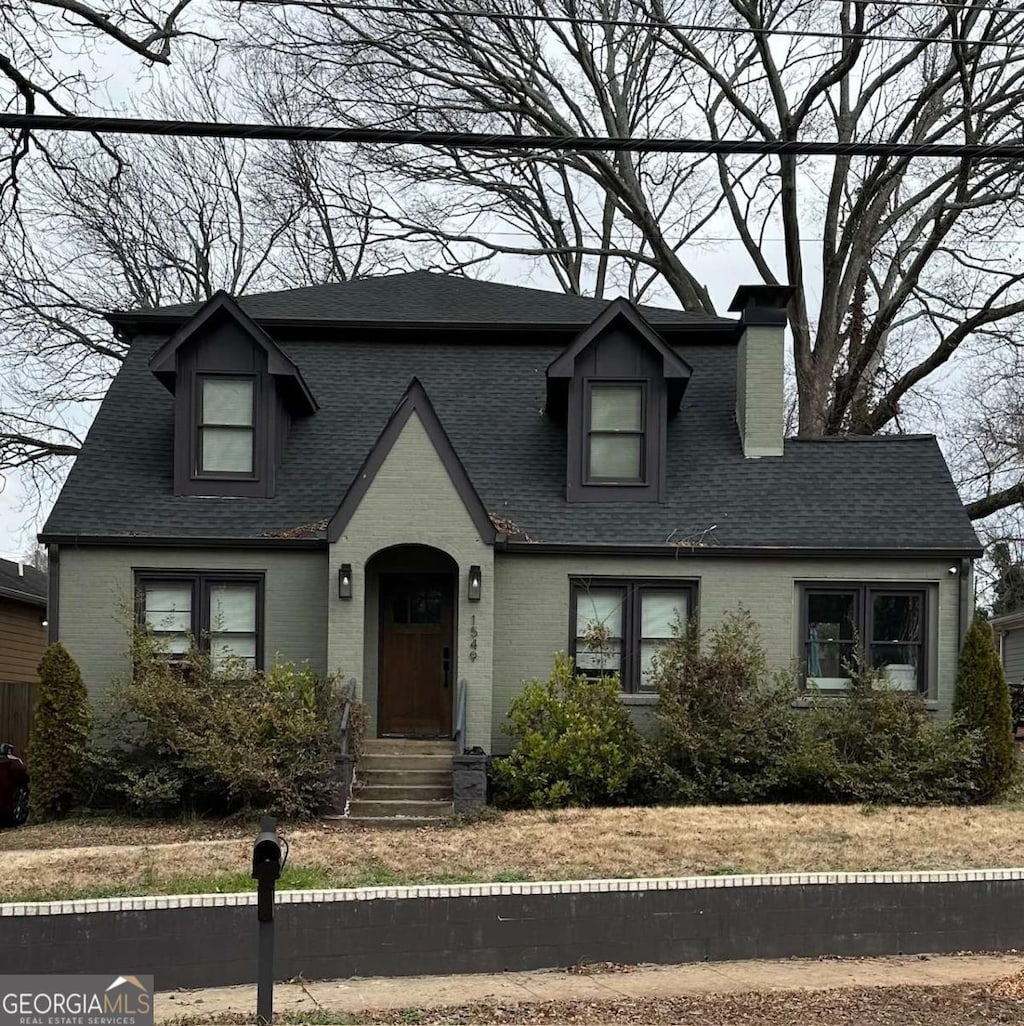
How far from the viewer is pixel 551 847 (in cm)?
1334

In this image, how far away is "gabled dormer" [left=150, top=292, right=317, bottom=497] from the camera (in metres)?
18.8

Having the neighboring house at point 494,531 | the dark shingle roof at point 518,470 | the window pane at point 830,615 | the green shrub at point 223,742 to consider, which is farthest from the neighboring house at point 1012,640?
the green shrub at point 223,742

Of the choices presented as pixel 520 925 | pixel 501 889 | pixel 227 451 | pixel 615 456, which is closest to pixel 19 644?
pixel 227 451

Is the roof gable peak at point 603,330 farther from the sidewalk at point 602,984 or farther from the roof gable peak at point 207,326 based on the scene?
the sidewalk at point 602,984

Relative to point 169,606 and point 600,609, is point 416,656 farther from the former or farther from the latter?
point 169,606

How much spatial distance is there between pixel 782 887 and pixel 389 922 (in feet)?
10.4

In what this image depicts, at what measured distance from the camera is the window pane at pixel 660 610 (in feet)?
60.4

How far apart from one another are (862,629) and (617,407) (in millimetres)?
4681

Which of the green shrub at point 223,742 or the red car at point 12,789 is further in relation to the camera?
the red car at point 12,789

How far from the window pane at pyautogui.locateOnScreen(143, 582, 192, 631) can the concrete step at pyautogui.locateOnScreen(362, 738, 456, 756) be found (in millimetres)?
3045

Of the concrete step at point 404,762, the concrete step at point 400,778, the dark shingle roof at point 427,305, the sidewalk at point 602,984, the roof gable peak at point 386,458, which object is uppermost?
the dark shingle roof at point 427,305

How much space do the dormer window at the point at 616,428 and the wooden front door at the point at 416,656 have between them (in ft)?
9.33

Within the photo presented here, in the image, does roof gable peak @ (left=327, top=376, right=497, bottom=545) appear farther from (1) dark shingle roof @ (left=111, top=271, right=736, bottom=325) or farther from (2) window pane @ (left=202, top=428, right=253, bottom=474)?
(1) dark shingle roof @ (left=111, top=271, right=736, bottom=325)

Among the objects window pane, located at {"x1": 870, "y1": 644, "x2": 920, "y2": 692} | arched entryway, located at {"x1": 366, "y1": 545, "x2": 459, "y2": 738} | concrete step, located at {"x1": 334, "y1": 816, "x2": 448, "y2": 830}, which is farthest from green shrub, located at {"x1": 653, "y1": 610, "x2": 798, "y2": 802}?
arched entryway, located at {"x1": 366, "y1": 545, "x2": 459, "y2": 738}
